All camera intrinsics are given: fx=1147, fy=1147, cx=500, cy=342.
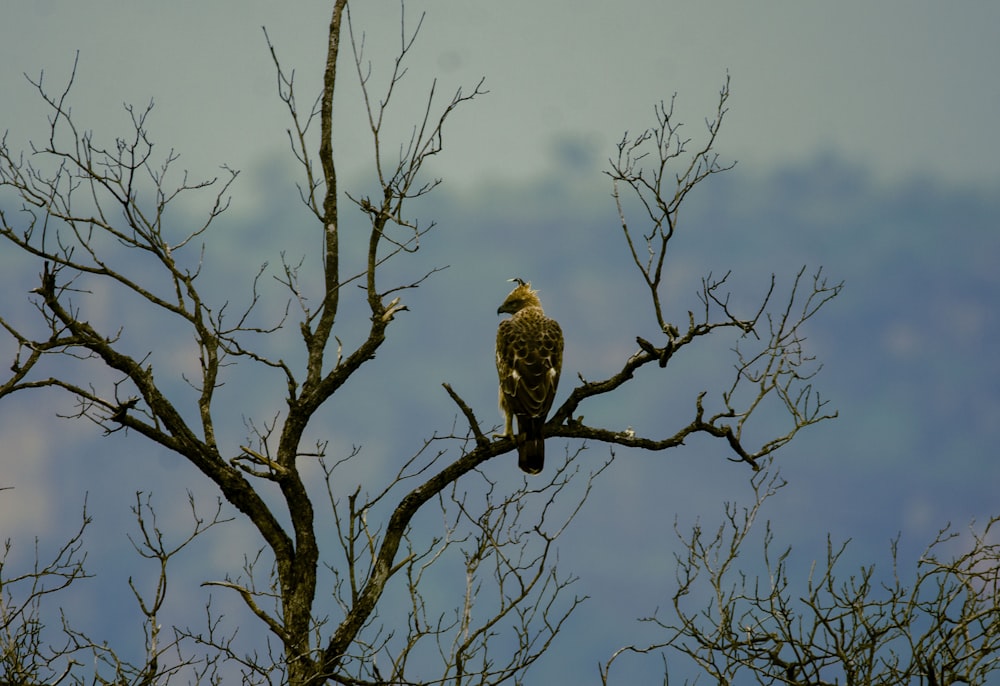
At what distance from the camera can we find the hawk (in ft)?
32.7

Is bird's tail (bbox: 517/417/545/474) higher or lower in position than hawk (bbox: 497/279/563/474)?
lower

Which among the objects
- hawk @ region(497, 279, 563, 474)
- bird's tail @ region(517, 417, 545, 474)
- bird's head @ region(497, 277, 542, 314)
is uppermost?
bird's head @ region(497, 277, 542, 314)

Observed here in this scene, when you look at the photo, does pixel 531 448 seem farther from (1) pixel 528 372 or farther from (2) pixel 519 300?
(2) pixel 519 300

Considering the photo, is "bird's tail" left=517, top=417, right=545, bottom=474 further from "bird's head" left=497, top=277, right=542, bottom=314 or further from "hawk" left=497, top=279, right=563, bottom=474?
"bird's head" left=497, top=277, right=542, bottom=314

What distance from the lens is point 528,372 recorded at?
34.0 ft

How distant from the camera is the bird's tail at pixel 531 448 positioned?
9.91 meters

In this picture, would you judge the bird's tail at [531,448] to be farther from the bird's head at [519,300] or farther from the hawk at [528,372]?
the bird's head at [519,300]

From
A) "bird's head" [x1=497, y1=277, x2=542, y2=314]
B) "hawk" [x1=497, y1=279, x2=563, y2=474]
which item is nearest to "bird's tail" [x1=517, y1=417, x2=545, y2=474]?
"hawk" [x1=497, y1=279, x2=563, y2=474]

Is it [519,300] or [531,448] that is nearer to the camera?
[531,448]

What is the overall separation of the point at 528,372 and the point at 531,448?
0.79 m

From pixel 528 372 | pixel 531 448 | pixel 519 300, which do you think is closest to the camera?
pixel 531 448

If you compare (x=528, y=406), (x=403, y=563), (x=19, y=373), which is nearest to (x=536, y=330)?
(x=528, y=406)

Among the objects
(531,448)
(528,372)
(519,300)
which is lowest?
(531,448)

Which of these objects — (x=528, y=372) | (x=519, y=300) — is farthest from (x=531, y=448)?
(x=519, y=300)
